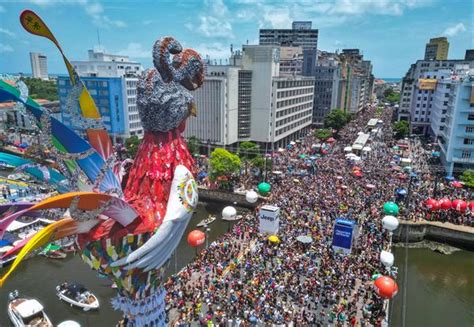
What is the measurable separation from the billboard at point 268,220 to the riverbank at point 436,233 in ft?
44.1

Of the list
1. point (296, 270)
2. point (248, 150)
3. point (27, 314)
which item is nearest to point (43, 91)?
point (248, 150)

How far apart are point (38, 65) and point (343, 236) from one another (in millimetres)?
202531

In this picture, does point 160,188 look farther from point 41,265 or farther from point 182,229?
point 41,265

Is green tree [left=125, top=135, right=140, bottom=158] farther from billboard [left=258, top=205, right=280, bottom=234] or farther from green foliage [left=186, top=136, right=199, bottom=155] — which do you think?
billboard [left=258, top=205, right=280, bottom=234]

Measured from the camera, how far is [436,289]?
28453 millimetres

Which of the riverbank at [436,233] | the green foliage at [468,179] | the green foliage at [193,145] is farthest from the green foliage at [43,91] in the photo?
the green foliage at [468,179]

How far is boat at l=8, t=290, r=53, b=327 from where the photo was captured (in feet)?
72.2

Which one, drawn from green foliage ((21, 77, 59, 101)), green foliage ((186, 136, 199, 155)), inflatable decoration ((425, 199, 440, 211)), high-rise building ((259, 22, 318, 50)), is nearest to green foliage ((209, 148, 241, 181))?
green foliage ((186, 136, 199, 155))

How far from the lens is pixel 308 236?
95.0 ft

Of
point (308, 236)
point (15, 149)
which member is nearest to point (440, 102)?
point (308, 236)

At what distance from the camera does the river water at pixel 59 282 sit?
947 inches

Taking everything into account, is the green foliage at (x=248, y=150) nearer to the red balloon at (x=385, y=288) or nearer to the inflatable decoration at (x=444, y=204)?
the inflatable decoration at (x=444, y=204)

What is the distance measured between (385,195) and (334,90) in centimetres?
5665

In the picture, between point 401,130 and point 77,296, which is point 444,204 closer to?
point 77,296
